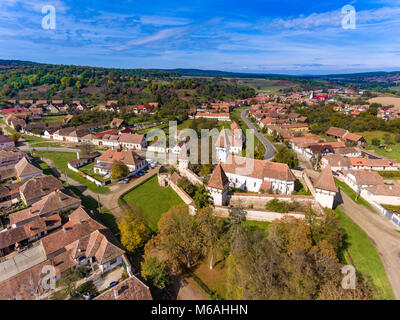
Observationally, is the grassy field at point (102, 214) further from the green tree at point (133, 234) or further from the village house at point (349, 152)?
the village house at point (349, 152)

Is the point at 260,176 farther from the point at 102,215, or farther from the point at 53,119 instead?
the point at 53,119

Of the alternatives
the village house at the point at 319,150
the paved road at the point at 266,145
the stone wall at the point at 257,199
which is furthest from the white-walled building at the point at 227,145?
the village house at the point at 319,150

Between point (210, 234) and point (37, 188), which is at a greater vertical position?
point (37, 188)

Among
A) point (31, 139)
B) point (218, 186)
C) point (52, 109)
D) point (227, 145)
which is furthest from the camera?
point (52, 109)

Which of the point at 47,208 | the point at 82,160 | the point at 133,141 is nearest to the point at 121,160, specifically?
the point at 82,160

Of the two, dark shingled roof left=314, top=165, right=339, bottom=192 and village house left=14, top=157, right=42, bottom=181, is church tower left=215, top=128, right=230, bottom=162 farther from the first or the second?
village house left=14, top=157, right=42, bottom=181

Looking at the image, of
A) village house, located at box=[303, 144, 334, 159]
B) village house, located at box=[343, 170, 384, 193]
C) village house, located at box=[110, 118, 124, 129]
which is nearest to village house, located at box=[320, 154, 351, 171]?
village house, located at box=[343, 170, 384, 193]

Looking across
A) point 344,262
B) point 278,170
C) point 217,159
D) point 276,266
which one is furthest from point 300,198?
point 217,159

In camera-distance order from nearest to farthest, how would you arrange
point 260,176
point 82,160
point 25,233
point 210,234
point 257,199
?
point 210,234, point 25,233, point 257,199, point 260,176, point 82,160
